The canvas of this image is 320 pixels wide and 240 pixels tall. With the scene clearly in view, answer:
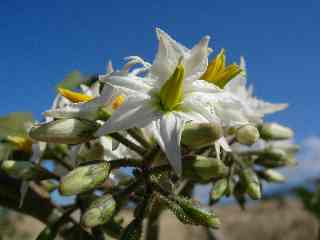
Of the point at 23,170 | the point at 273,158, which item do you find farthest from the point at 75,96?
the point at 273,158

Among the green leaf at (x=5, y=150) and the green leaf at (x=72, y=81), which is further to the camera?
the green leaf at (x=72, y=81)

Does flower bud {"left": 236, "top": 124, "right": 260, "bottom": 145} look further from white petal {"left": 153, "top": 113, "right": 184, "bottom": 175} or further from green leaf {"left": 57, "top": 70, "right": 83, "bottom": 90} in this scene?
green leaf {"left": 57, "top": 70, "right": 83, "bottom": 90}

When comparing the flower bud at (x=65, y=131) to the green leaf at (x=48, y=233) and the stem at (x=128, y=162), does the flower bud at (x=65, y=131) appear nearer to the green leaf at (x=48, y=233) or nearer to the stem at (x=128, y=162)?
the stem at (x=128, y=162)

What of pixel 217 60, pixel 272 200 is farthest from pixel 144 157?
pixel 272 200

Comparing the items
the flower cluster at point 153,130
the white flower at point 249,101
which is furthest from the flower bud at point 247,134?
the white flower at point 249,101

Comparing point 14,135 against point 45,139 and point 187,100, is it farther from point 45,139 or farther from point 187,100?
point 187,100

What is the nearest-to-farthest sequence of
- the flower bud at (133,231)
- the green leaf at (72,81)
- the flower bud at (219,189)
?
the flower bud at (133,231) → the flower bud at (219,189) → the green leaf at (72,81)

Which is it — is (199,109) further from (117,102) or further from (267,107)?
(267,107)

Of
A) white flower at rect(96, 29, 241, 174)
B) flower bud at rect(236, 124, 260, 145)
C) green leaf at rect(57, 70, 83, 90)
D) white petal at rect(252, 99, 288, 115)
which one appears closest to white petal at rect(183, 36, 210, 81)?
white flower at rect(96, 29, 241, 174)
